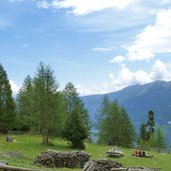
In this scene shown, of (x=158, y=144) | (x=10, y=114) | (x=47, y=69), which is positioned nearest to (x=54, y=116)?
(x=47, y=69)

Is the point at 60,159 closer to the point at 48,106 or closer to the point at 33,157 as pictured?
the point at 33,157

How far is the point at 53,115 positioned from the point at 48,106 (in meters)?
1.95

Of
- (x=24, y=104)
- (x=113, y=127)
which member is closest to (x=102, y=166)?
(x=113, y=127)

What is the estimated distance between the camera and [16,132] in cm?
9625

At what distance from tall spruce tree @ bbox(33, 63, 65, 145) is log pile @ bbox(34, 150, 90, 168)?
26.4 m

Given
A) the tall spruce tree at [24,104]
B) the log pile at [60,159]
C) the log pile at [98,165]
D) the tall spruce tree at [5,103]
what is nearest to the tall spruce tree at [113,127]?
the tall spruce tree at [24,104]

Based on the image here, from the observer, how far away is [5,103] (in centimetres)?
8856

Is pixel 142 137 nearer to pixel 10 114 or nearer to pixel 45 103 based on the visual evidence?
pixel 10 114

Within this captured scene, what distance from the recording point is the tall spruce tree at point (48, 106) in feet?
231

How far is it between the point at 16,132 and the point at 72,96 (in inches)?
870

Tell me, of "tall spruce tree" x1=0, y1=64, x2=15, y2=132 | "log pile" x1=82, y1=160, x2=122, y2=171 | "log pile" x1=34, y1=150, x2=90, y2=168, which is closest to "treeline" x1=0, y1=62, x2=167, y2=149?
"tall spruce tree" x1=0, y1=64, x2=15, y2=132

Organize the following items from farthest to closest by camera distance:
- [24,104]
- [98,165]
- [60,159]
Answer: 1. [24,104]
2. [60,159]
3. [98,165]

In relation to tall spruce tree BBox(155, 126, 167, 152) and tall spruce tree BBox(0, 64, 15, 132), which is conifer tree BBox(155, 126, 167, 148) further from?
tall spruce tree BBox(0, 64, 15, 132)

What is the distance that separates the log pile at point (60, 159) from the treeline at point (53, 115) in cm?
2543
